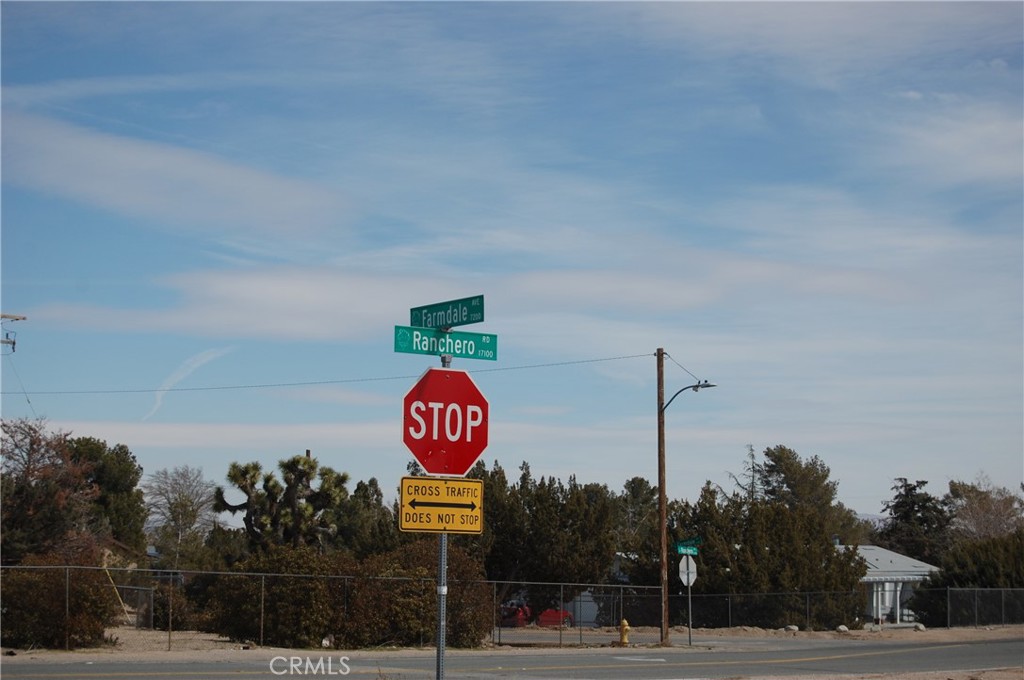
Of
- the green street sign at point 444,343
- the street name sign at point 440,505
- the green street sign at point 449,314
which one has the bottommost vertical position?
the street name sign at point 440,505

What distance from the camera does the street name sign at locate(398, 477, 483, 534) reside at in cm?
1031

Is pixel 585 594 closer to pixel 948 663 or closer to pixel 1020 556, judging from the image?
pixel 1020 556

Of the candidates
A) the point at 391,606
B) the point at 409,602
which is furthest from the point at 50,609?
the point at 409,602

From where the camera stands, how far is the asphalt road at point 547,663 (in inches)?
891

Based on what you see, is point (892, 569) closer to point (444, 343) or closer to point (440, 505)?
point (444, 343)

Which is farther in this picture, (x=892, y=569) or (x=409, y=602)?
(x=892, y=569)

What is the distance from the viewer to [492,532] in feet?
178

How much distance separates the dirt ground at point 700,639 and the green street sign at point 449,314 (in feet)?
52.2

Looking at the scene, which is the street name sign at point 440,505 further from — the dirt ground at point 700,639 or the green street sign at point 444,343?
the dirt ground at point 700,639

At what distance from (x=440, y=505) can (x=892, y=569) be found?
61241 mm

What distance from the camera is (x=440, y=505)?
34.2 feet

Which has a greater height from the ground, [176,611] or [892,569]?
[176,611]

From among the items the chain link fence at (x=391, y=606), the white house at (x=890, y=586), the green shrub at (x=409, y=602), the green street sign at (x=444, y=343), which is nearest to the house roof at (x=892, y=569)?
the white house at (x=890, y=586)

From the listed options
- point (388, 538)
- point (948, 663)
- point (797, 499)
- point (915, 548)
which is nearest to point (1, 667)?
point (948, 663)
